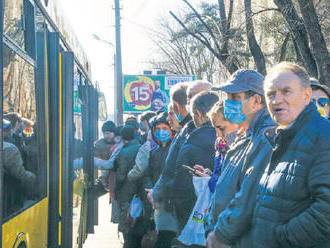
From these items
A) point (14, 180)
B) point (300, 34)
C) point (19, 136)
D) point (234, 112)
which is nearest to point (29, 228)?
point (14, 180)

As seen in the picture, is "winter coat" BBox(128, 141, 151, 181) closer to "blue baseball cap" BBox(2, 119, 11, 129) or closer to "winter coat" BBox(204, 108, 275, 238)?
"winter coat" BBox(204, 108, 275, 238)

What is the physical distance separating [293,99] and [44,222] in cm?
209

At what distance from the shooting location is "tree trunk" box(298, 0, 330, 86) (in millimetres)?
9898

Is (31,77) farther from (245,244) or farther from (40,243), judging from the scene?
(245,244)

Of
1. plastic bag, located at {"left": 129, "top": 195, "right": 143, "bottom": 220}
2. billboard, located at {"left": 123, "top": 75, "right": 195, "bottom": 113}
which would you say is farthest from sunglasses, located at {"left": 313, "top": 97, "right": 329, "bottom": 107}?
billboard, located at {"left": 123, "top": 75, "right": 195, "bottom": 113}

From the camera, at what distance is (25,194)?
3297 mm

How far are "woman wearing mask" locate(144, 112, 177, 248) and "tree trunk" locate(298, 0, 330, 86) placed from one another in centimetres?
482

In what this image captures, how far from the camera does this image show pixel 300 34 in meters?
11.1

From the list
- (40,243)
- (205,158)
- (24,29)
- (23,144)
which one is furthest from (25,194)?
(205,158)

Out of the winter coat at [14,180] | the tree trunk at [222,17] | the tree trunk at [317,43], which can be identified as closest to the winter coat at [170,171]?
the winter coat at [14,180]

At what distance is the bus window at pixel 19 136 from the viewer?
2842 mm

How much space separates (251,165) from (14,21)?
1.50 m

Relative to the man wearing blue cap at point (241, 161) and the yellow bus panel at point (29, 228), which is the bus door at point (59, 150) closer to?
the yellow bus panel at point (29, 228)

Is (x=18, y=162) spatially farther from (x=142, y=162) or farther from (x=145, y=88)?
(x=145, y=88)
